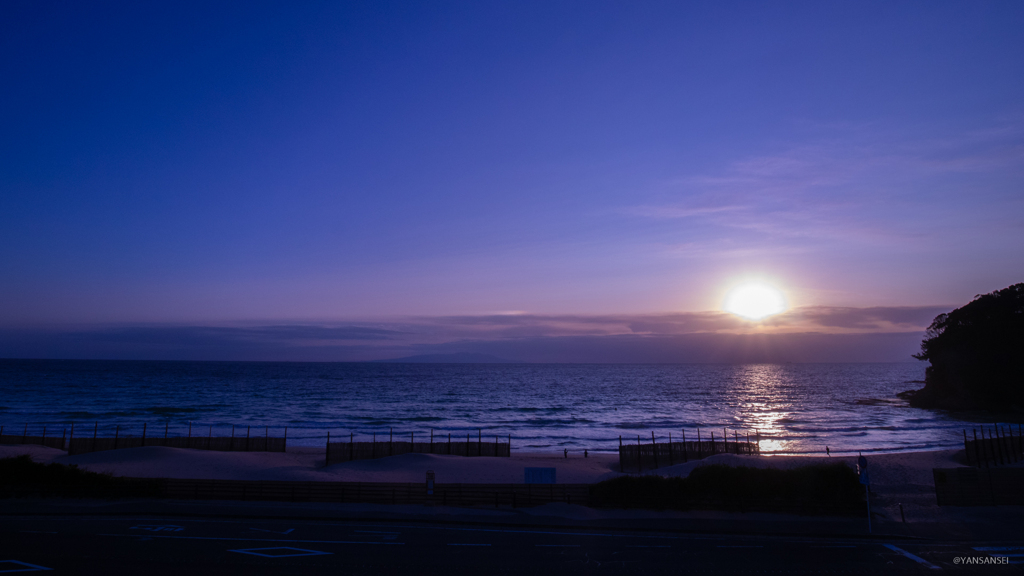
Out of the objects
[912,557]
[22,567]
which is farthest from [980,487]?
[22,567]

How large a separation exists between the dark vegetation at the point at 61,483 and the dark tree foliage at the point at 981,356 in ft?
322

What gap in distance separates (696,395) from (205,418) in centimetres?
8573

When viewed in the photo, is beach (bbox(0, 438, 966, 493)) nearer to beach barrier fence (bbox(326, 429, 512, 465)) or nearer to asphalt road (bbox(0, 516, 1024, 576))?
beach barrier fence (bbox(326, 429, 512, 465))

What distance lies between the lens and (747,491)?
22.2m

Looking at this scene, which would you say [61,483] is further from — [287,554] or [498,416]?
[498,416]

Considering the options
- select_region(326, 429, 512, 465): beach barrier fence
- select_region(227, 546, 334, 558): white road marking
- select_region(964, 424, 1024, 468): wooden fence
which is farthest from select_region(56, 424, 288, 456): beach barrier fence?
select_region(964, 424, 1024, 468): wooden fence

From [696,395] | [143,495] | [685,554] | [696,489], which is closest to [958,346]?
[696,395]

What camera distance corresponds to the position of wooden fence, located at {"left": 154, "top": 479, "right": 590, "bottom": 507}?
22.2 m

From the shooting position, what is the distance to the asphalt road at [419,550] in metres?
14.5

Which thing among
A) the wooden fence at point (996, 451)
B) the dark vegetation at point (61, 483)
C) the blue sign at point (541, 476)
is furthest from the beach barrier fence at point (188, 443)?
the wooden fence at point (996, 451)

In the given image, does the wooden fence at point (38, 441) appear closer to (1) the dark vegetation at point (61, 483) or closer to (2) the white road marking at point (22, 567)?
(1) the dark vegetation at point (61, 483)

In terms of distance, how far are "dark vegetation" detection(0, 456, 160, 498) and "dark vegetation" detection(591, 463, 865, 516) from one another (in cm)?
1853

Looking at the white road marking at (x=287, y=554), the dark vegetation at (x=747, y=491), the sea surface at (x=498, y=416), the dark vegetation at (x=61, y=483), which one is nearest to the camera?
the white road marking at (x=287, y=554)

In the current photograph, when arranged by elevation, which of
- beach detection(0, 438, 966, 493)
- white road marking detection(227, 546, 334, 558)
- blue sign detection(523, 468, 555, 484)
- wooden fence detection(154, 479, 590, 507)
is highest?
blue sign detection(523, 468, 555, 484)
